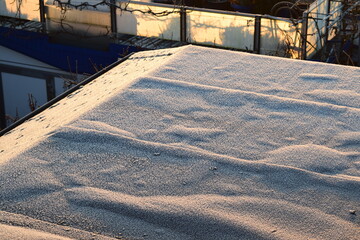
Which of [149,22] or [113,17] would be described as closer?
[149,22]

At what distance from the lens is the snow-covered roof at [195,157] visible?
16.6 ft

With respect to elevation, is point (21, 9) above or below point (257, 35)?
above

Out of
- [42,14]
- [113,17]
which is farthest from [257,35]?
[42,14]

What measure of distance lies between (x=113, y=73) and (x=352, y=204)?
4.34 metres

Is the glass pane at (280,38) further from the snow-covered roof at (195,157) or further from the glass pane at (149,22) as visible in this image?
the snow-covered roof at (195,157)

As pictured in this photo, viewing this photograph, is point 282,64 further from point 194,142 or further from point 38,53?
point 38,53

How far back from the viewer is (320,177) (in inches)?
225

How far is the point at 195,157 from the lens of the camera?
19.7 feet

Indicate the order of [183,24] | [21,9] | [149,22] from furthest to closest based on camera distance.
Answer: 1. [21,9]
2. [149,22]
3. [183,24]

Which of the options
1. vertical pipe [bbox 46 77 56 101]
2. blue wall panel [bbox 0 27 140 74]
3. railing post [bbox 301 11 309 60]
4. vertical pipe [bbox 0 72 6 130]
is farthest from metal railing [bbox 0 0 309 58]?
vertical pipe [bbox 0 72 6 130]

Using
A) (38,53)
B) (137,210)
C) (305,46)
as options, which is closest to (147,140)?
(137,210)

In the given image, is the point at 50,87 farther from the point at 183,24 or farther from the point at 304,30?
the point at 304,30

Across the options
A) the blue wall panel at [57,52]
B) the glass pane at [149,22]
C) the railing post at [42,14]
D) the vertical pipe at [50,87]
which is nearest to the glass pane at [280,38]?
the glass pane at [149,22]

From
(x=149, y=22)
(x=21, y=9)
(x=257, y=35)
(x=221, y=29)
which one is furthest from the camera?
(x=21, y=9)
